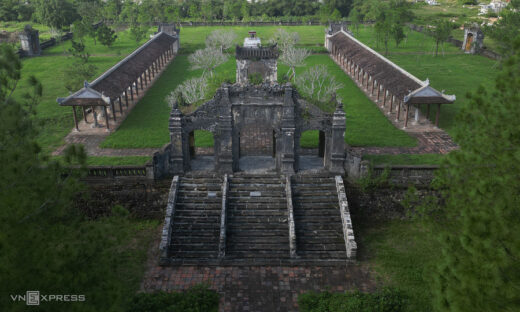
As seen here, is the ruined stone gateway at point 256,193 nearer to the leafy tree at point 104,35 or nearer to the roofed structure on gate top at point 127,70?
the roofed structure on gate top at point 127,70

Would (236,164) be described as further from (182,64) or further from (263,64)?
(182,64)

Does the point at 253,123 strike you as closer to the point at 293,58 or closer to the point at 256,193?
the point at 256,193

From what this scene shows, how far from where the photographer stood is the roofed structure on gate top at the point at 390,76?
33.5 m

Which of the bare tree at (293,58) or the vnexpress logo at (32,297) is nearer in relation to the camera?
the vnexpress logo at (32,297)

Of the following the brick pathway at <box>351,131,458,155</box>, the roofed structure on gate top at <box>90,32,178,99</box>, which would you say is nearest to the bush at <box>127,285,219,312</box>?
the brick pathway at <box>351,131,458,155</box>

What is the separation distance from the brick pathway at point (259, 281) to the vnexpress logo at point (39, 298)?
25.9 ft

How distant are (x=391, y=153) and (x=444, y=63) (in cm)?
3350

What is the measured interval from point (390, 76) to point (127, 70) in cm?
2412

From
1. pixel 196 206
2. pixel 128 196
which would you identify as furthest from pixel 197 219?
pixel 128 196

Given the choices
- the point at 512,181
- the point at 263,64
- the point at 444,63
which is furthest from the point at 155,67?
the point at 512,181

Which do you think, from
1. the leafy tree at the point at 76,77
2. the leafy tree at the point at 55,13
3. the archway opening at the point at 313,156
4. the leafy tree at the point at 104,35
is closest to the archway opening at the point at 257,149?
the archway opening at the point at 313,156

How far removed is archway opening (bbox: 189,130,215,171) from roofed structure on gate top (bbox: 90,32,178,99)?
9004 millimetres

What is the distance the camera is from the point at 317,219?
22578mm

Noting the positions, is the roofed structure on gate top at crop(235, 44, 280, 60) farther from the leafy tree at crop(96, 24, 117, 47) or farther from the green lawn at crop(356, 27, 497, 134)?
the leafy tree at crop(96, 24, 117, 47)
